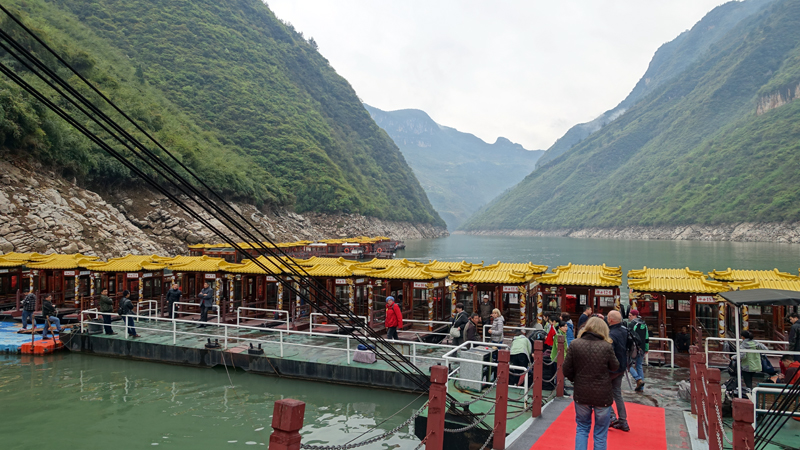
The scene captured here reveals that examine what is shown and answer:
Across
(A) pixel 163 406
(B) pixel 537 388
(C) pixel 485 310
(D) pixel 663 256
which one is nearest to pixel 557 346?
(B) pixel 537 388

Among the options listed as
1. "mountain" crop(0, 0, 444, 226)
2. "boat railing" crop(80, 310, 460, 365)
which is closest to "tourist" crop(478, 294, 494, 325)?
"boat railing" crop(80, 310, 460, 365)

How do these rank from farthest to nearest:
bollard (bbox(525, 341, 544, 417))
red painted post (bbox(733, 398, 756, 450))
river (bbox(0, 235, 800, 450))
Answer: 1. river (bbox(0, 235, 800, 450))
2. bollard (bbox(525, 341, 544, 417))
3. red painted post (bbox(733, 398, 756, 450))

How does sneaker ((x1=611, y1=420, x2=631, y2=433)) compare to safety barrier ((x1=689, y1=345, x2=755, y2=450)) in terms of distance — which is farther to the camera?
sneaker ((x1=611, y1=420, x2=631, y2=433))

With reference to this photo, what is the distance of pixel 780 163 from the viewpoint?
111875mm

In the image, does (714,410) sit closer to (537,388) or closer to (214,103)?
(537,388)

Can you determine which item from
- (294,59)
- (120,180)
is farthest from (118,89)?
(294,59)

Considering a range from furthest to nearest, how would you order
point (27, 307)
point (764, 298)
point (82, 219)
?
point (82, 219) → point (27, 307) → point (764, 298)

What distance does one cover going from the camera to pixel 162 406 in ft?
→ 45.0

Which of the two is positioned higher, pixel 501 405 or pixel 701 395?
pixel 701 395

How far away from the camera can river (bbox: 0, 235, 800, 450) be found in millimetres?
11500

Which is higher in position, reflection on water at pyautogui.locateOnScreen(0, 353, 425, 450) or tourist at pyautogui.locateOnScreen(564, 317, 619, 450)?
tourist at pyautogui.locateOnScreen(564, 317, 619, 450)

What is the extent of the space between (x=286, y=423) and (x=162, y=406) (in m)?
11.4

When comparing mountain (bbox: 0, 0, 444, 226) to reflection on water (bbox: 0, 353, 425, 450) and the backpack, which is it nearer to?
reflection on water (bbox: 0, 353, 425, 450)

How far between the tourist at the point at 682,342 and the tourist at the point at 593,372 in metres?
10.9
